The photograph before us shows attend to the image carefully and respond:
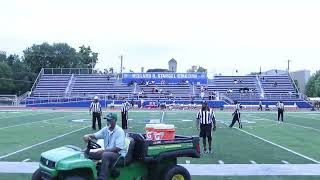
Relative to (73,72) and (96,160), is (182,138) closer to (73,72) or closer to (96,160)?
(96,160)

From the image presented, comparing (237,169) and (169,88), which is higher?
(169,88)

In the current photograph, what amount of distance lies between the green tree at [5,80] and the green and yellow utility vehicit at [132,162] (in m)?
82.6

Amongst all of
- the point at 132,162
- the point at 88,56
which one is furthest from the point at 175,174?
the point at 88,56

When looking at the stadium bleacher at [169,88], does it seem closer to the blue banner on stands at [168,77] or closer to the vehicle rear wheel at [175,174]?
the blue banner on stands at [168,77]

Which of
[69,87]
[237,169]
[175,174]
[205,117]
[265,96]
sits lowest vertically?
[237,169]

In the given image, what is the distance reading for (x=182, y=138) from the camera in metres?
10.3

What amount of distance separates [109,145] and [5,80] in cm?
8402

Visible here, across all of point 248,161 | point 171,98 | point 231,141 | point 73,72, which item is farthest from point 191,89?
point 248,161

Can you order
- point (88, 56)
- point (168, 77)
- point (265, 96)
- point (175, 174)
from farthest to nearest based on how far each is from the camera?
point (88, 56) → point (168, 77) → point (265, 96) → point (175, 174)

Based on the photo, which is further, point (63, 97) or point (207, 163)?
point (63, 97)

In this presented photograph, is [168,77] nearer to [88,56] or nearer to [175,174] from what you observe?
[88,56]

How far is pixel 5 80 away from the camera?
89562mm

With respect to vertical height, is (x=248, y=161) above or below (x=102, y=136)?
below

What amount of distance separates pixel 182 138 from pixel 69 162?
268cm
